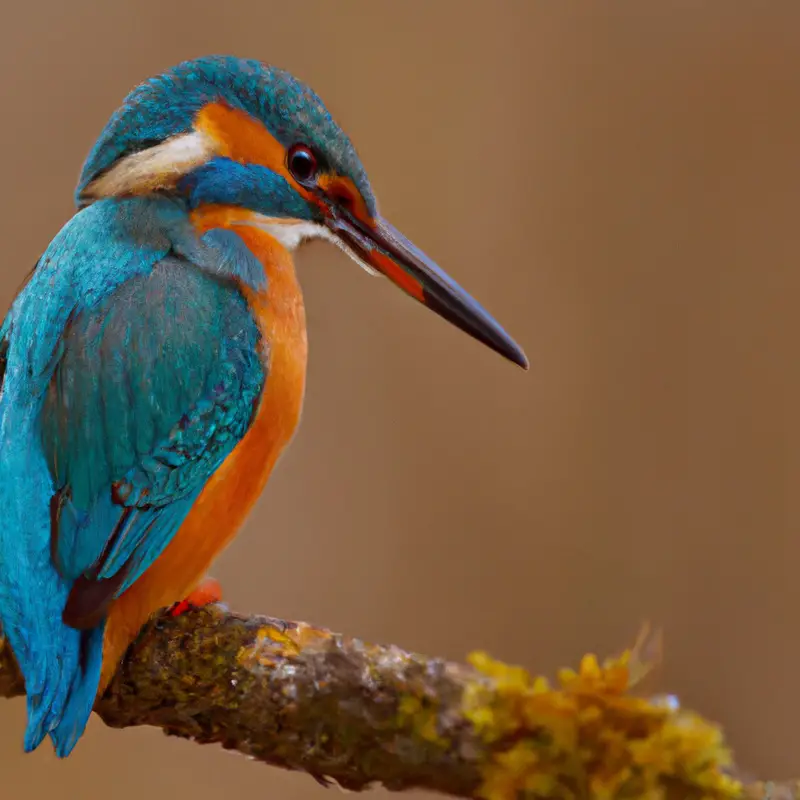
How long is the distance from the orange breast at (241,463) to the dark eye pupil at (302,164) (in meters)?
0.10

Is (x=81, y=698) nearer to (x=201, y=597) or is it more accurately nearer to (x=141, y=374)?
(x=201, y=597)

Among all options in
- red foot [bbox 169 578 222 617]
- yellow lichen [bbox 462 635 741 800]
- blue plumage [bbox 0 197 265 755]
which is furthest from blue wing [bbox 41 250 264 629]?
yellow lichen [bbox 462 635 741 800]

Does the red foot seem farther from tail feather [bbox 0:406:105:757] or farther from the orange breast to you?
tail feather [bbox 0:406:105:757]

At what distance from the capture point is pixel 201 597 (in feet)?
4.59

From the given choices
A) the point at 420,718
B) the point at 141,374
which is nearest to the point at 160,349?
the point at 141,374

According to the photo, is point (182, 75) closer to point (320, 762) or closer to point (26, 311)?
point (26, 311)

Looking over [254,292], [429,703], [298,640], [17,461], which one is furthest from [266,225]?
[429,703]

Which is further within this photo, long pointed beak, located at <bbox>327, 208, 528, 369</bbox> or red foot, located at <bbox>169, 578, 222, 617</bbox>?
long pointed beak, located at <bbox>327, 208, 528, 369</bbox>

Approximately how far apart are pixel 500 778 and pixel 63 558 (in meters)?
0.55

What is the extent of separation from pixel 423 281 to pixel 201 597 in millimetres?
589

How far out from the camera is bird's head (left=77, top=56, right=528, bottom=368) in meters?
1.46

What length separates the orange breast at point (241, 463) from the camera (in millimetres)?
1316

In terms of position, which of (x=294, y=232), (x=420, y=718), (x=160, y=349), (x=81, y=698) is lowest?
(x=81, y=698)

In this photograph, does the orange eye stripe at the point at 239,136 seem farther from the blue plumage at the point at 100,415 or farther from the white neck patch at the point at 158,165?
the blue plumage at the point at 100,415
